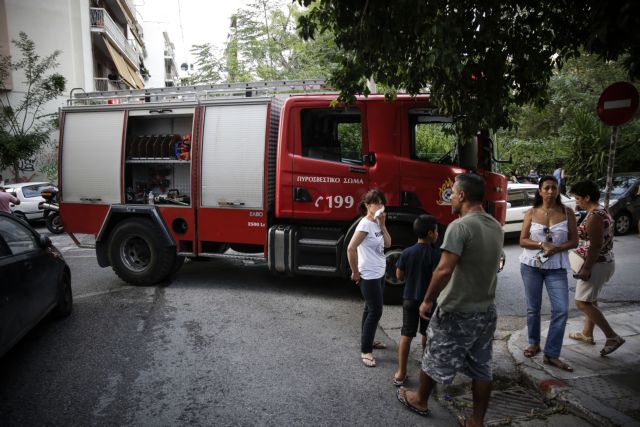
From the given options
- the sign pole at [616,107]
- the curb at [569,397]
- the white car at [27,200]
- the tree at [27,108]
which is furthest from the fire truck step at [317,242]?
the tree at [27,108]

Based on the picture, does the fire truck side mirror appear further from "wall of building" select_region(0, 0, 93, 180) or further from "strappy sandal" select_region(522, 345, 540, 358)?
"wall of building" select_region(0, 0, 93, 180)

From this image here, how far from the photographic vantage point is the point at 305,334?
487 cm

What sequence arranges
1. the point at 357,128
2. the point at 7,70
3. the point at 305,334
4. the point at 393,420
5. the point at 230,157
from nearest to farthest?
the point at 393,420 < the point at 305,334 < the point at 357,128 < the point at 230,157 < the point at 7,70

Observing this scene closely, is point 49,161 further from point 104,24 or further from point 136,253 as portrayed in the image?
point 136,253

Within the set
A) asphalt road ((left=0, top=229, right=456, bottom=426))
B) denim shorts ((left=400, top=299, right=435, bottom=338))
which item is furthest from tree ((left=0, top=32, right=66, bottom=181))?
denim shorts ((left=400, top=299, right=435, bottom=338))

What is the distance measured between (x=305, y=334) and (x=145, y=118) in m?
4.38

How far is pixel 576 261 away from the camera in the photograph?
430 centimetres

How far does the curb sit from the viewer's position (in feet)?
10.1

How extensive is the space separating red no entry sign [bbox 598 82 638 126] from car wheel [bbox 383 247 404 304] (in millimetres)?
2674

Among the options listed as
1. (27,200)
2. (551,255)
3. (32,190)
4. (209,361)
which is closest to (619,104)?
(551,255)

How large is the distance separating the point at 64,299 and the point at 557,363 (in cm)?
511

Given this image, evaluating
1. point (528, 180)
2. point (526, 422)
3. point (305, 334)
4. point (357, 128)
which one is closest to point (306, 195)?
point (357, 128)

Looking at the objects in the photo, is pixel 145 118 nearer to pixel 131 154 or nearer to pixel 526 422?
pixel 131 154

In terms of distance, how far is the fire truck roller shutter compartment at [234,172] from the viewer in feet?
20.3
